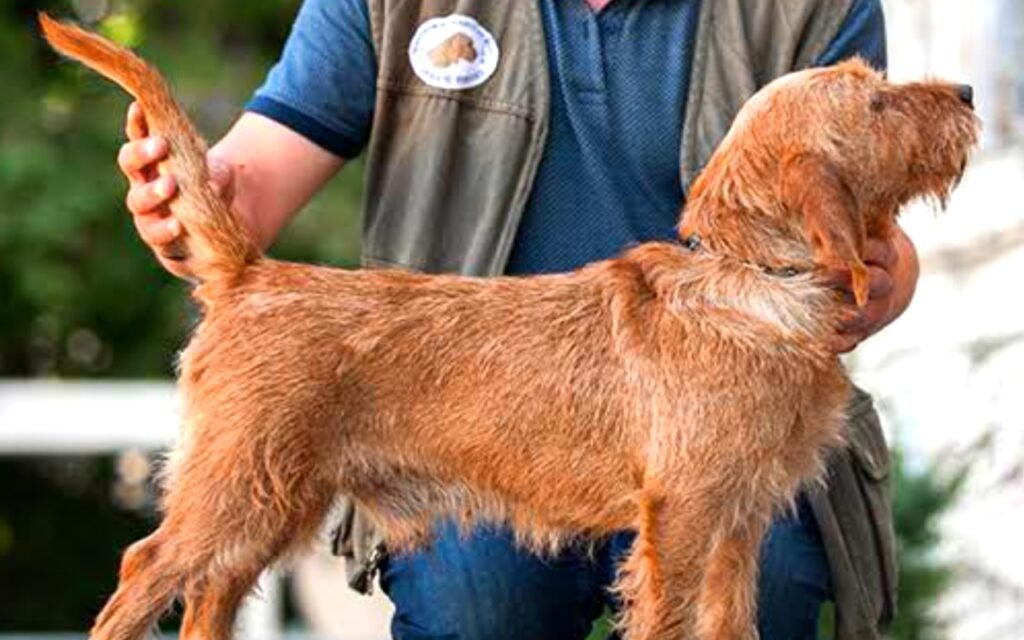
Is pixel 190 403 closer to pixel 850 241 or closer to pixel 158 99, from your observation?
pixel 158 99

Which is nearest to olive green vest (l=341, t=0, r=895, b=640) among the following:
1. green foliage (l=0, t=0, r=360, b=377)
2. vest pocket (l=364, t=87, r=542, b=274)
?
vest pocket (l=364, t=87, r=542, b=274)

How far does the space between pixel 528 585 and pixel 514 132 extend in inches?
36.3

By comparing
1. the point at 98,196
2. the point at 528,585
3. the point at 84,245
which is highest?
the point at 528,585

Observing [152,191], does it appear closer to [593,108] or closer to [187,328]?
[593,108]

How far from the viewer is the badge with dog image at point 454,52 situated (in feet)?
17.2

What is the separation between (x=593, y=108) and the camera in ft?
17.2

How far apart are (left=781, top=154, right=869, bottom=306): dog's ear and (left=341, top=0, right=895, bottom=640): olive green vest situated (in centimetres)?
71

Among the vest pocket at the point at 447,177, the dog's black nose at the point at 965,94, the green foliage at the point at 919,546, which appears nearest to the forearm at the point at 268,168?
the vest pocket at the point at 447,177

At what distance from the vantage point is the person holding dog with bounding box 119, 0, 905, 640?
17.0 feet

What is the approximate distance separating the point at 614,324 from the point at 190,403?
0.77 meters

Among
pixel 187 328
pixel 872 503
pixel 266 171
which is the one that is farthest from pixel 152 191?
pixel 187 328

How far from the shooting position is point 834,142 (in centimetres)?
449

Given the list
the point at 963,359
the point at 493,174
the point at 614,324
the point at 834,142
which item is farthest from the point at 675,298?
the point at 963,359

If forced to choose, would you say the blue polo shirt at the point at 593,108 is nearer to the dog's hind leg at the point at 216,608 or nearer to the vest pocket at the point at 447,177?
the vest pocket at the point at 447,177
